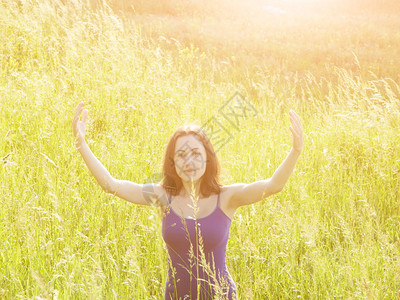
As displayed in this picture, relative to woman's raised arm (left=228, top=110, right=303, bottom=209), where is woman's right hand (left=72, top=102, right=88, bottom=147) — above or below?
above

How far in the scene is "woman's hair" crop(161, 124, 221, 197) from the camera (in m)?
2.54

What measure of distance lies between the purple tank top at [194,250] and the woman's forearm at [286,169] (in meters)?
0.34

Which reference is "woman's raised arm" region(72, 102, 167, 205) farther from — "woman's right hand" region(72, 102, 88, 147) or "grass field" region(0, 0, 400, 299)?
"grass field" region(0, 0, 400, 299)

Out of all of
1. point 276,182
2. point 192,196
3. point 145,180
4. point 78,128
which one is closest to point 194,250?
point 192,196

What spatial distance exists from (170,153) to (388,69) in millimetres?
9046

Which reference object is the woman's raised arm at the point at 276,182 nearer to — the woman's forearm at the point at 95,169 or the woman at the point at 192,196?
the woman at the point at 192,196

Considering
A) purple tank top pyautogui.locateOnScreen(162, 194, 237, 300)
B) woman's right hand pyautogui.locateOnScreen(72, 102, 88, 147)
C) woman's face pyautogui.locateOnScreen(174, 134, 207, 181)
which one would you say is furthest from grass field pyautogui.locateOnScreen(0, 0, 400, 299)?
woman's face pyautogui.locateOnScreen(174, 134, 207, 181)

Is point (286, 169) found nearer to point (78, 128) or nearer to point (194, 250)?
point (194, 250)

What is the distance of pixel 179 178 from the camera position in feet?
8.41

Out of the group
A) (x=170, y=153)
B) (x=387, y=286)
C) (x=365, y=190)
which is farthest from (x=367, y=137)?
(x=170, y=153)

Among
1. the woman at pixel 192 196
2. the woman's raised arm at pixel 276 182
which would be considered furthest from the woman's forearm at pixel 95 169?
the woman's raised arm at pixel 276 182

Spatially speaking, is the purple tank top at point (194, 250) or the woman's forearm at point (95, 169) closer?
the purple tank top at point (194, 250)

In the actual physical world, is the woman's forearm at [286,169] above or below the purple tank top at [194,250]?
above

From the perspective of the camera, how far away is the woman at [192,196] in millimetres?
2297
